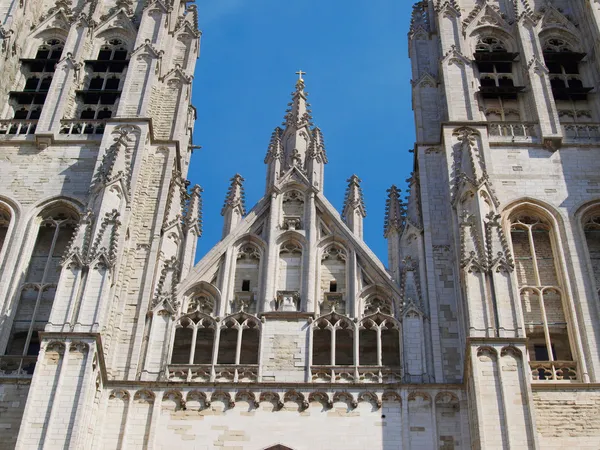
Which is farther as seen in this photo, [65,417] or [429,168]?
[429,168]

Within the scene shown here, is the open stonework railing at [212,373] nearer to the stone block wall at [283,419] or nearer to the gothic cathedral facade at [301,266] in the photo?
the gothic cathedral facade at [301,266]

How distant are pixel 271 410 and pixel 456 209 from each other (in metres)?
6.30

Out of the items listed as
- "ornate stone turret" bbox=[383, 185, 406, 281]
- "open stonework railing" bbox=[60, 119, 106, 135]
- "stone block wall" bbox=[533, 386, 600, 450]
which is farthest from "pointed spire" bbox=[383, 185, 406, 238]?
"open stonework railing" bbox=[60, 119, 106, 135]

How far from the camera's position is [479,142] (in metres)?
27.2

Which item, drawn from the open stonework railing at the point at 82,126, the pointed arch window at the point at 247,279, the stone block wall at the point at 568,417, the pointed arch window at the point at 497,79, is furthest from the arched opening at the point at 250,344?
the pointed arch window at the point at 497,79

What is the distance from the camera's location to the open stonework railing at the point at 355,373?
2222 centimetres

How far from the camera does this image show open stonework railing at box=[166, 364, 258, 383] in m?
22.3

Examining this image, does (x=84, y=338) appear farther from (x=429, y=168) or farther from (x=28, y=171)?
(x=429, y=168)

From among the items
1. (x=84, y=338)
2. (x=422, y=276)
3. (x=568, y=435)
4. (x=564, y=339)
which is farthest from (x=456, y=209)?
(x=84, y=338)

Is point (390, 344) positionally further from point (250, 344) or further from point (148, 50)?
point (148, 50)

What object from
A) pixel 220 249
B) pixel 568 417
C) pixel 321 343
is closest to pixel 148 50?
pixel 220 249

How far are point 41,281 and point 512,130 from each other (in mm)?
11450

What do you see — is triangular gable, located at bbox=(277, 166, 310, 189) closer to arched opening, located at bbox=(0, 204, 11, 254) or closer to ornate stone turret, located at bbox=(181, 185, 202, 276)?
ornate stone turret, located at bbox=(181, 185, 202, 276)

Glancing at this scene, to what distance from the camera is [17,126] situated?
28828 mm
